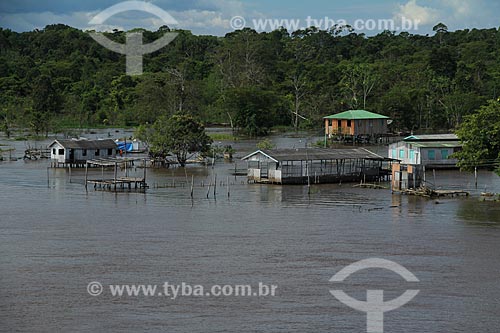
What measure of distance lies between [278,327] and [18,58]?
60400 millimetres

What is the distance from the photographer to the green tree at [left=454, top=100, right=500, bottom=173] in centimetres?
2606

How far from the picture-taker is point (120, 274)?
52.0 feet

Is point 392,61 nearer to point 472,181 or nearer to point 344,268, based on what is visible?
point 472,181

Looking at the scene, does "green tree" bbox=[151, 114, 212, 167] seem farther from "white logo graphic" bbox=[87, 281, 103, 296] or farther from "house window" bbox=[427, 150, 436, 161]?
"white logo graphic" bbox=[87, 281, 103, 296]

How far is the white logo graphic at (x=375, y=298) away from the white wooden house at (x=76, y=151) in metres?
20.1

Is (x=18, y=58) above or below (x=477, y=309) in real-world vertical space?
above

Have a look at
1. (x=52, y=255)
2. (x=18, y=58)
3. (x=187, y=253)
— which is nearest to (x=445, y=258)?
(x=187, y=253)

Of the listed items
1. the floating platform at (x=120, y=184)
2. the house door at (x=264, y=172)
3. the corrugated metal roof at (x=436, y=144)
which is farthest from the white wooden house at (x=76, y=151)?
the corrugated metal roof at (x=436, y=144)

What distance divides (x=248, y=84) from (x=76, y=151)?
95.5 ft

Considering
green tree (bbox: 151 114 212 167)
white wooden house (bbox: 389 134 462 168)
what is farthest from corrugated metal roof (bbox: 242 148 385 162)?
green tree (bbox: 151 114 212 167)

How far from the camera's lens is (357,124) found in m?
46.4

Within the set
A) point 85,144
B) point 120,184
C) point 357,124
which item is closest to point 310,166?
point 120,184

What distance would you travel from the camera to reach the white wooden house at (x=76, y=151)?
34344mm

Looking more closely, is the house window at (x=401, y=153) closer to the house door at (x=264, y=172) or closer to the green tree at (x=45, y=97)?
the house door at (x=264, y=172)
